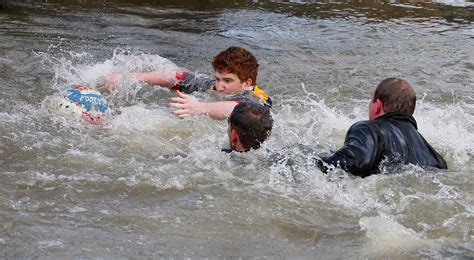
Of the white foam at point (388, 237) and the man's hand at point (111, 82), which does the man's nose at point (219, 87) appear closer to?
the man's hand at point (111, 82)

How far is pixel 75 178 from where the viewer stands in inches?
210

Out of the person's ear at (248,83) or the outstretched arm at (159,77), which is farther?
the outstretched arm at (159,77)

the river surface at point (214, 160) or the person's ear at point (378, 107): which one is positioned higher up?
the person's ear at point (378, 107)

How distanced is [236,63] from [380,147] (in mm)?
2011

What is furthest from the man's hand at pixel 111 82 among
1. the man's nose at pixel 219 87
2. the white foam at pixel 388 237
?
the white foam at pixel 388 237

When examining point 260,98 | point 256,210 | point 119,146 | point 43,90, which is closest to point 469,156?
point 260,98

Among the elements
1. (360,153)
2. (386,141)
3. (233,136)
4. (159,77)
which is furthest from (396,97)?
(159,77)

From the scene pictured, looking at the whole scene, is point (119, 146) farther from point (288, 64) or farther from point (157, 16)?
point (157, 16)

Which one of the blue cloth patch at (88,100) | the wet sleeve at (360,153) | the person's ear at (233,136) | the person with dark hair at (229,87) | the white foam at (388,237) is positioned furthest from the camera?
the blue cloth patch at (88,100)

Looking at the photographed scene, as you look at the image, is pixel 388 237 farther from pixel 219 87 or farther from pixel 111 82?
pixel 111 82

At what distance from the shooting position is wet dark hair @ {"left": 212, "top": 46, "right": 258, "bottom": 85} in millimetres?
6797

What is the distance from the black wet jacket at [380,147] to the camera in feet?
17.3

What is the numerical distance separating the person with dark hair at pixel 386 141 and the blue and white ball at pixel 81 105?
2360mm

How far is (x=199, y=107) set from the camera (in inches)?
259
